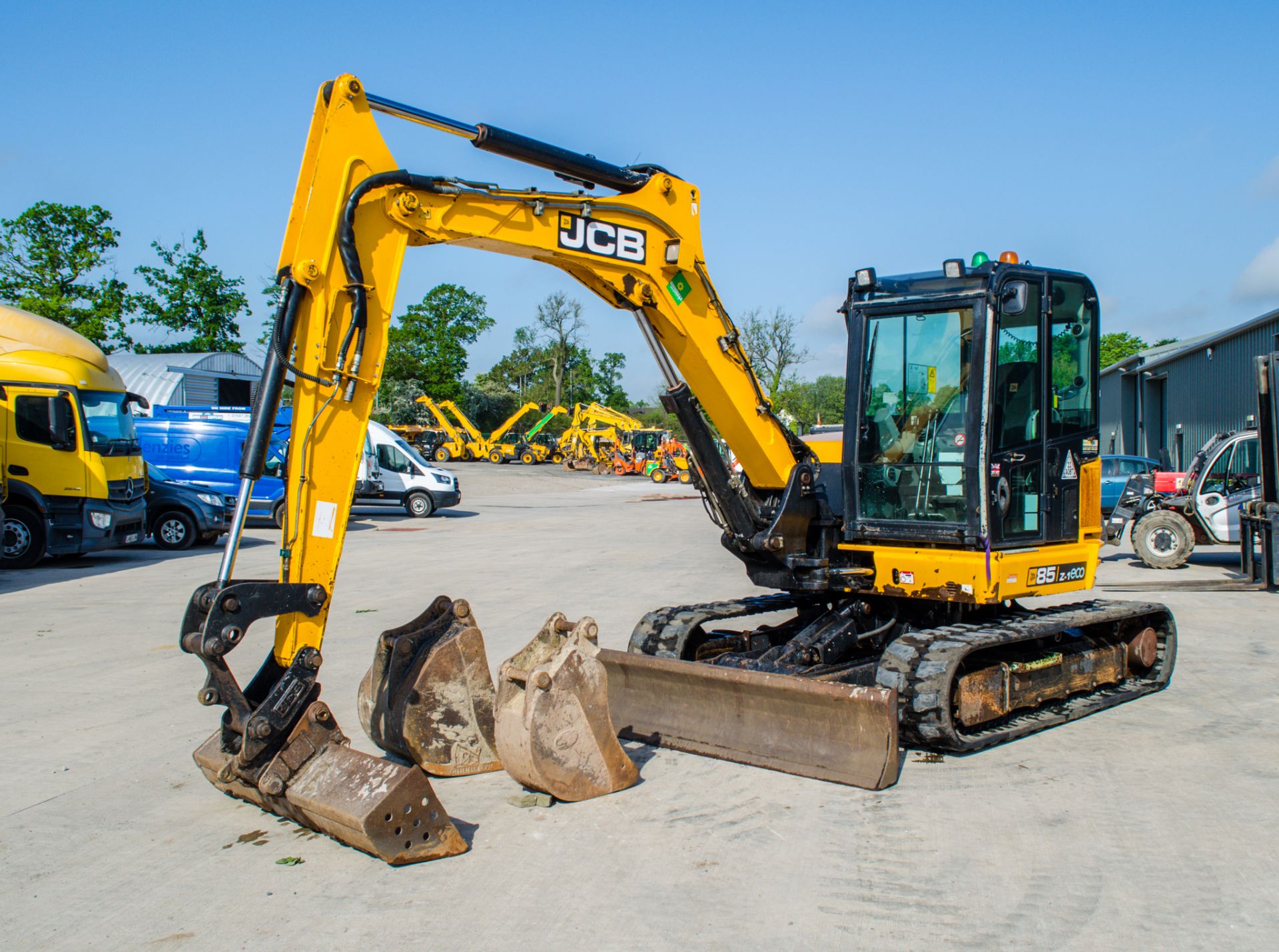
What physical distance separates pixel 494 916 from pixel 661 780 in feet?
6.31

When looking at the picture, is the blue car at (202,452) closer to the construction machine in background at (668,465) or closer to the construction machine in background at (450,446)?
the construction machine in background at (668,465)

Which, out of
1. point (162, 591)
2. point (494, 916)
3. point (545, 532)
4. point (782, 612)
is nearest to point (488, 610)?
point (782, 612)

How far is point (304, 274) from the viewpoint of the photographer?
17.7 ft

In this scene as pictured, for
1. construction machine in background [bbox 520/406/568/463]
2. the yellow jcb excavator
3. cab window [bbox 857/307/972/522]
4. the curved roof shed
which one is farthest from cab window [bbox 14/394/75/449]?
construction machine in background [bbox 520/406/568/463]

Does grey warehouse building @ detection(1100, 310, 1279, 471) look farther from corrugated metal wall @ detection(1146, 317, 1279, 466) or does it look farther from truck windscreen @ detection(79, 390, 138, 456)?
truck windscreen @ detection(79, 390, 138, 456)

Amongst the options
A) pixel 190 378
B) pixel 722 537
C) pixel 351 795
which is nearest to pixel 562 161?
pixel 722 537

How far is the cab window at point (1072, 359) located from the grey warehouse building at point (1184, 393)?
56.0 feet

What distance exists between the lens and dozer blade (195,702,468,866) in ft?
15.8

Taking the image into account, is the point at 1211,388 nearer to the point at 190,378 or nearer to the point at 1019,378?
the point at 1019,378

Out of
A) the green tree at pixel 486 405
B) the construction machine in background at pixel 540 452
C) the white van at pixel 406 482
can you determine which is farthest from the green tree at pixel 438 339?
the white van at pixel 406 482

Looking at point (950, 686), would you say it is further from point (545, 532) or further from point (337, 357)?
point (545, 532)

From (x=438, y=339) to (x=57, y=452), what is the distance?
2356 inches

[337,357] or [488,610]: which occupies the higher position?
[337,357]

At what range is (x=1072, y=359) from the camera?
7.52 metres
